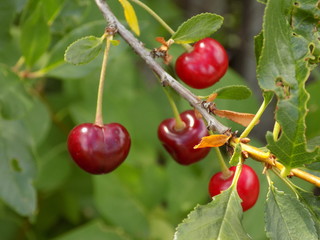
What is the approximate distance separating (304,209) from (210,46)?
409 mm

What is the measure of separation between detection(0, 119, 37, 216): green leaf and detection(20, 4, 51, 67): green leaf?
20 centimetres

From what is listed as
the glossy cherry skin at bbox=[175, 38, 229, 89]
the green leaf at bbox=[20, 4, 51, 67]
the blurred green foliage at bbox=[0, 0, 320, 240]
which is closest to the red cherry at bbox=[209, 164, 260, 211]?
the glossy cherry skin at bbox=[175, 38, 229, 89]

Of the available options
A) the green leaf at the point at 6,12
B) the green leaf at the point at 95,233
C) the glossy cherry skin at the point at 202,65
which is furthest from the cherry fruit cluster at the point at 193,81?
the green leaf at the point at 95,233

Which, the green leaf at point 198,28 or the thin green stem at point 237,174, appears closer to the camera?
the thin green stem at point 237,174

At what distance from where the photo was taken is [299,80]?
906 millimetres

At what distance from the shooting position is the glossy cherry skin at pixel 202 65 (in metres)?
1.12

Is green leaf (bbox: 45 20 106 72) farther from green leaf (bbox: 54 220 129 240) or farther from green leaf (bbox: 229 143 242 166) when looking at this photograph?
green leaf (bbox: 229 143 242 166)

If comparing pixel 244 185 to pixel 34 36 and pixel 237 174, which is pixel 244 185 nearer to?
pixel 237 174

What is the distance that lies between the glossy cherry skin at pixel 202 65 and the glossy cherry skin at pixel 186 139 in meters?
0.08

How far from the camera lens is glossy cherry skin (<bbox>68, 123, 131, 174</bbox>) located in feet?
3.34

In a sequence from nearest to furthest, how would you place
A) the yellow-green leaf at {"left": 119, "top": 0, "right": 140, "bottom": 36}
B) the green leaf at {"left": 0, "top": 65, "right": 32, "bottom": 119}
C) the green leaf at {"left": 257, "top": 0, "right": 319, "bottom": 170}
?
1. the green leaf at {"left": 257, "top": 0, "right": 319, "bottom": 170}
2. the yellow-green leaf at {"left": 119, "top": 0, "right": 140, "bottom": 36}
3. the green leaf at {"left": 0, "top": 65, "right": 32, "bottom": 119}

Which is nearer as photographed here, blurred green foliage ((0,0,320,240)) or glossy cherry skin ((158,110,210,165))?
glossy cherry skin ((158,110,210,165))

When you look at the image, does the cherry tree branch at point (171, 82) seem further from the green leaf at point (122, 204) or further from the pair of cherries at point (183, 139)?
the green leaf at point (122, 204)

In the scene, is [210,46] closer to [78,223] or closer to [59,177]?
[59,177]
